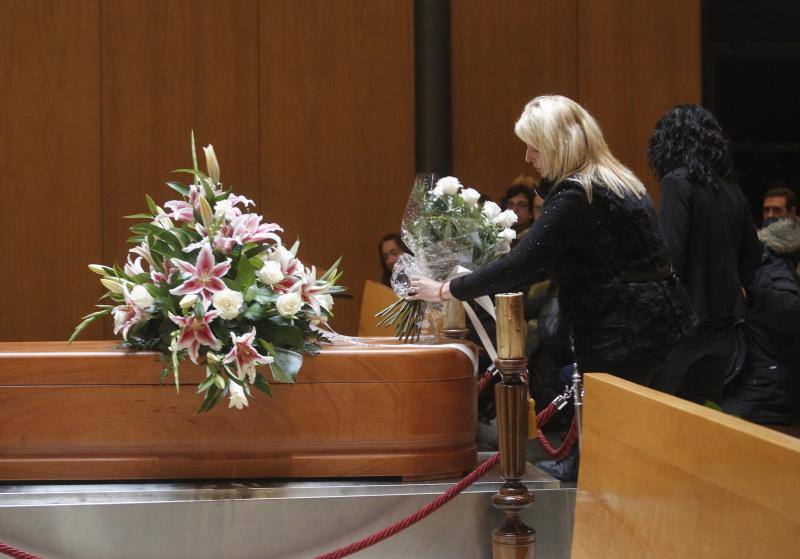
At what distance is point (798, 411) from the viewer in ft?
17.2

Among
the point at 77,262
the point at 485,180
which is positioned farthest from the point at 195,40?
the point at 485,180

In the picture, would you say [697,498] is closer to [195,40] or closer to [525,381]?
[525,381]


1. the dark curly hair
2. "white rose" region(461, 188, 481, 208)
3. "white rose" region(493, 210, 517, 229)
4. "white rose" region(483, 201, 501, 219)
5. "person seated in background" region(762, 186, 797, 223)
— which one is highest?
the dark curly hair

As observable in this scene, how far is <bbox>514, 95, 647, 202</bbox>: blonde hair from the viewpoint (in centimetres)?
291

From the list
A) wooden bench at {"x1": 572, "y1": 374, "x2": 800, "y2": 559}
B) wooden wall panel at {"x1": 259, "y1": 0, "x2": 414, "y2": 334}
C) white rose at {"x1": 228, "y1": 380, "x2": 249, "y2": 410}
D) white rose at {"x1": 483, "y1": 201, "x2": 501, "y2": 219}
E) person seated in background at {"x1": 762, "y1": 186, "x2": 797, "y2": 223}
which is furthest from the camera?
wooden wall panel at {"x1": 259, "y1": 0, "x2": 414, "y2": 334}

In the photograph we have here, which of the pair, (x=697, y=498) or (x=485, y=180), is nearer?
(x=697, y=498)

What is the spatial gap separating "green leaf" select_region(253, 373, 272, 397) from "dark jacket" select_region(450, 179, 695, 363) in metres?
0.58

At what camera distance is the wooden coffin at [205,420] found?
2504 millimetres

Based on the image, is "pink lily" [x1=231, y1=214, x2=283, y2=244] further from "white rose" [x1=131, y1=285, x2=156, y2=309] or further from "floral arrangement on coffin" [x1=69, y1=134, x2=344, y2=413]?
"white rose" [x1=131, y1=285, x2=156, y2=309]

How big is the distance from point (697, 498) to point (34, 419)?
1.63 metres

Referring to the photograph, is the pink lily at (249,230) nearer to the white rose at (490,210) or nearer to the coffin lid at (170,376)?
the coffin lid at (170,376)

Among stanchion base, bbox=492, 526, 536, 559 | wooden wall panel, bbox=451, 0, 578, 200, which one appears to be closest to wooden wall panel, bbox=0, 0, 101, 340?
wooden wall panel, bbox=451, 0, 578, 200

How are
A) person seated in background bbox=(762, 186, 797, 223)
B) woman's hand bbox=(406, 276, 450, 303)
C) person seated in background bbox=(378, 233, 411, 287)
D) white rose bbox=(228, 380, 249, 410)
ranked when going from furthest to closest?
person seated in background bbox=(378, 233, 411, 287), person seated in background bbox=(762, 186, 797, 223), woman's hand bbox=(406, 276, 450, 303), white rose bbox=(228, 380, 249, 410)

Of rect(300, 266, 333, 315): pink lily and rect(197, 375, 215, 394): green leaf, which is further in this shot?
rect(300, 266, 333, 315): pink lily
